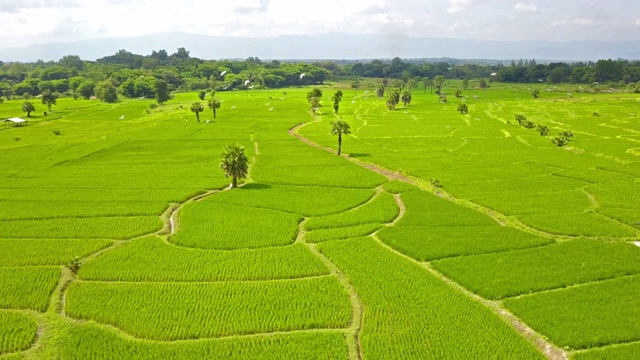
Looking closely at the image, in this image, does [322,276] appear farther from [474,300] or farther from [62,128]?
[62,128]

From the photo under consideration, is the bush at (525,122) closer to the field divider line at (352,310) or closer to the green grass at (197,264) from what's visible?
the field divider line at (352,310)

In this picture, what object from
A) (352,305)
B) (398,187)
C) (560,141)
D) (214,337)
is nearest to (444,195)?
(398,187)

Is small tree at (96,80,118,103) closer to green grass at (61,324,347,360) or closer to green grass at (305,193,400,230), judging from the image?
green grass at (305,193,400,230)

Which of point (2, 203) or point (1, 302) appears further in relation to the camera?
point (2, 203)

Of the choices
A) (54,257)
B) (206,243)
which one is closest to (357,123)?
(206,243)

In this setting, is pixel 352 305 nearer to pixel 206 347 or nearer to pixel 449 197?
pixel 206 347
